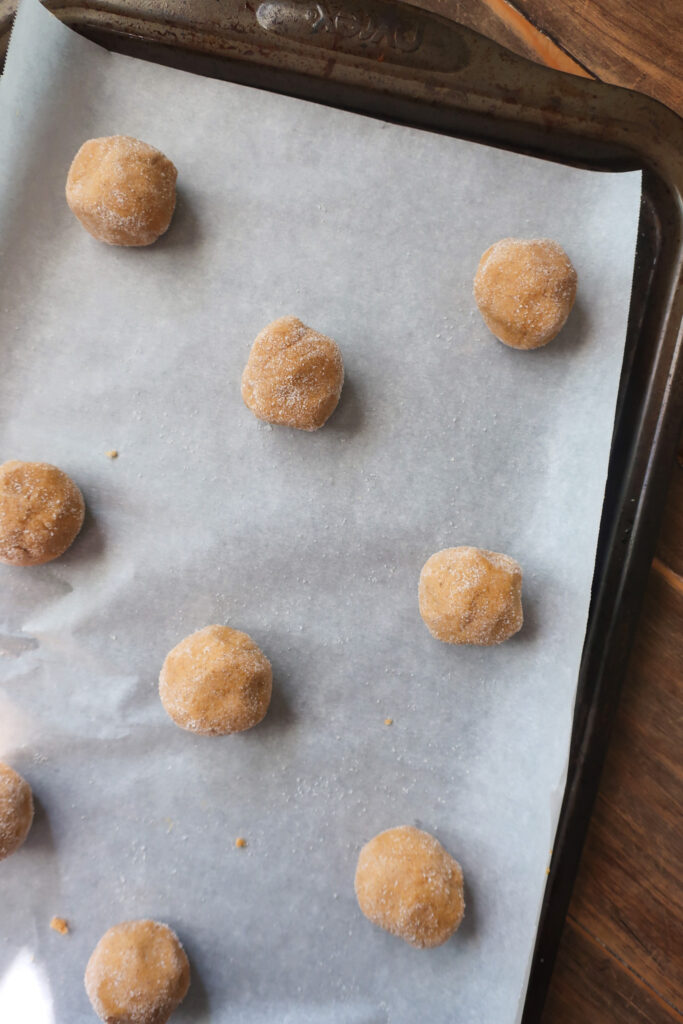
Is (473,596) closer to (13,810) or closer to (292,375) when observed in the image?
(292,375)

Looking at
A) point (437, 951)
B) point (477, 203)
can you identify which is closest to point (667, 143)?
point (477, 203)

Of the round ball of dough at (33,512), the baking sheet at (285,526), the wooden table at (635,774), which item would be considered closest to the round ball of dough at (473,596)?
the baking sheet at (285,526)

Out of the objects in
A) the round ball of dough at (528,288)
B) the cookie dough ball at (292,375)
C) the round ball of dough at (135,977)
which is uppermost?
the round ball of dough at (528,288)

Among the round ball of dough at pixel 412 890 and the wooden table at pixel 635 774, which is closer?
the round ball of dough at pixel 412 890

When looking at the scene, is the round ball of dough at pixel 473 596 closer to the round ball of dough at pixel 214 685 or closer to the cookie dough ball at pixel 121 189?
the round ball of dough at pixel 214 685

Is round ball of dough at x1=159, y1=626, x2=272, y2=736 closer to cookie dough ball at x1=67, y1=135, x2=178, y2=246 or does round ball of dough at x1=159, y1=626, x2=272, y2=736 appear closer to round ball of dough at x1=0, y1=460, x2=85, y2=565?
round ball of dough at x1=0, y1=460, x2=85, y2=565

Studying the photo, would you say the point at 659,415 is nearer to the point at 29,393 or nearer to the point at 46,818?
the point at 29,393
